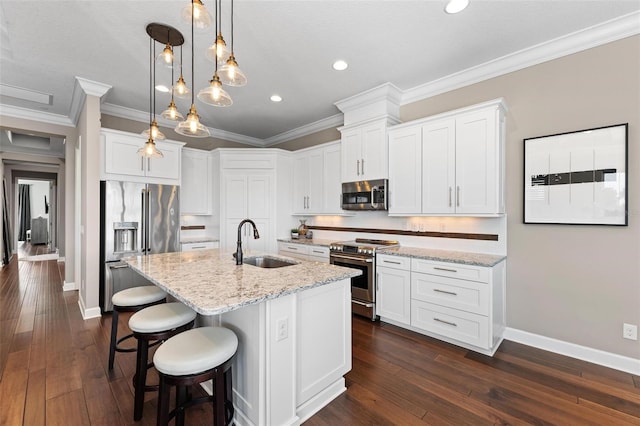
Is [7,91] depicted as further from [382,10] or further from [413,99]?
[413,99]

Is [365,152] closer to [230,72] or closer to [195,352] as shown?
[230,72]

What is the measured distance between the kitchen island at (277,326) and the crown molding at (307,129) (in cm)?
323

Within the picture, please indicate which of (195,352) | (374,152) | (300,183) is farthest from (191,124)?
(300,183)

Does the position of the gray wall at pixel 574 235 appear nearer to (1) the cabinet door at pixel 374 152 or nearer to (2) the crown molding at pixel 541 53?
(2) the crown molding at pixel 541 53

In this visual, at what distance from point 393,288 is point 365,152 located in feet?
5.96

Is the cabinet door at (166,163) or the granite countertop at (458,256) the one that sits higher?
the cabinet door at (166,163)

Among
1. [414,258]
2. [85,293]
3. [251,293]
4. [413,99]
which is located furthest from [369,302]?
[85,293]

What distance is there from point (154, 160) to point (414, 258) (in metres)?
3.86

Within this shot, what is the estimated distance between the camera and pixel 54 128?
Answer: 14.6 feet

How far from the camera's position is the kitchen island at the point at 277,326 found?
1576mm

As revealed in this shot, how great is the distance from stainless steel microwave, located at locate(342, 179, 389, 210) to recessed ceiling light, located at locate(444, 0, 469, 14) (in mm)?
1859

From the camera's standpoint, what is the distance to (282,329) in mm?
1647

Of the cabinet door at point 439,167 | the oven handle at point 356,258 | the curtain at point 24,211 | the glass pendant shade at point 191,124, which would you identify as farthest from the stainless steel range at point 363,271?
the curtain at point 24,211

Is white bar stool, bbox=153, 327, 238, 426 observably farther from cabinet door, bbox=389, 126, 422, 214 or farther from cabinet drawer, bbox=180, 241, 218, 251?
cabinet drawer, bbox=180, 241, 218, 251
